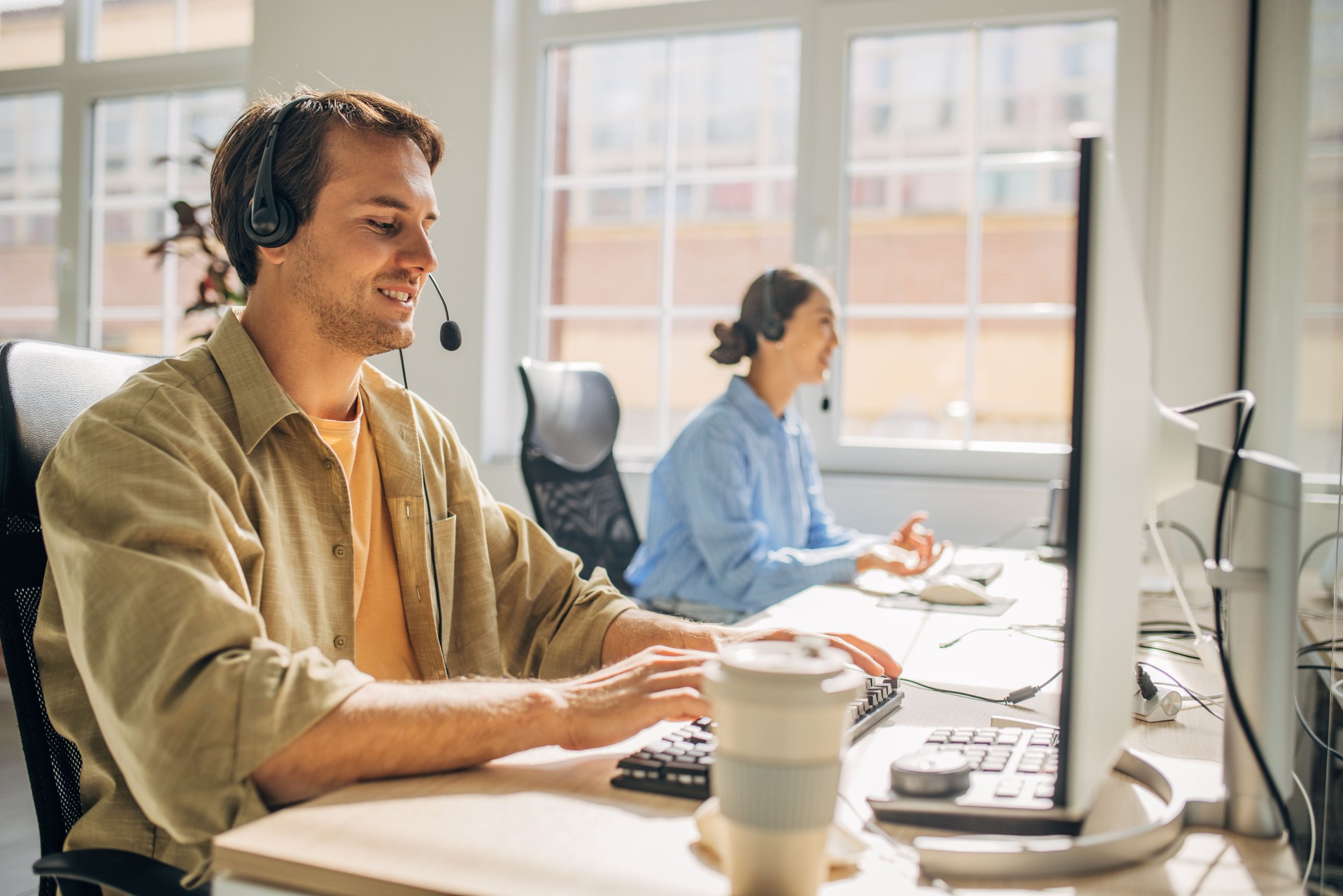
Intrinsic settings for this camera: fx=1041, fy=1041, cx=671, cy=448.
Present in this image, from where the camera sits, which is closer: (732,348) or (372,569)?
(372,569)

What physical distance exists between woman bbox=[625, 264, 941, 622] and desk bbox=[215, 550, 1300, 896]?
1268 mm

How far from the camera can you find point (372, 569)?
4.04ft

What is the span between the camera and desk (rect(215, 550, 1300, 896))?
0.63 meters

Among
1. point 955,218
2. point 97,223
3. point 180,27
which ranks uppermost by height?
point 180,27

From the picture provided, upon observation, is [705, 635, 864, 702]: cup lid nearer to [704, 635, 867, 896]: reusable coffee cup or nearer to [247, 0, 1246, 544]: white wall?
[704, 635, 867, 896]: reusable coffee cup

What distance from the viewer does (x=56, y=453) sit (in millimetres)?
945

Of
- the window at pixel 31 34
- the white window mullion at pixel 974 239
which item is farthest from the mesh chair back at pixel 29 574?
the window at pixel 31 34

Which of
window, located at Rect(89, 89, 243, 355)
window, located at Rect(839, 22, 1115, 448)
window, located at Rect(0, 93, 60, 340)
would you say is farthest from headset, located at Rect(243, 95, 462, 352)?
window, located at Rect(0, 93, 60, 340)

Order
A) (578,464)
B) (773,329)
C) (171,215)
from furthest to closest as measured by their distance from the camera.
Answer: (171,215)
(773,329)
(578,464)

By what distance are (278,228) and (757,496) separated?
1516 millimetres

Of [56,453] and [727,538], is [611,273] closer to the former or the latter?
[727,538]

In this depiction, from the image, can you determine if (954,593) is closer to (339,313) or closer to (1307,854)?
(1307,854)

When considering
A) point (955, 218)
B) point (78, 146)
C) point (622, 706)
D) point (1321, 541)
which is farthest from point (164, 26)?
point (1321, 541)

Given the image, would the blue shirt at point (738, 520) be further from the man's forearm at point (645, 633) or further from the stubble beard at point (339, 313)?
the stubble beard at point (339, 313)
